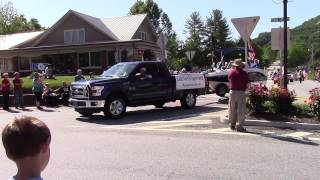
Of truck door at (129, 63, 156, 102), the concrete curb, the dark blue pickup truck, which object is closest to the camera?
the concrete curb

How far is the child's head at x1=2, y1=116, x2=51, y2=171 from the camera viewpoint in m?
2.55

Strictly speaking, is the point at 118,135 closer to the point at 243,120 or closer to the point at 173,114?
the point at 243,120

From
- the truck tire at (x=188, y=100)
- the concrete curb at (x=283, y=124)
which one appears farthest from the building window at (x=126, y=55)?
the concrete curb at (x=283, y=124)

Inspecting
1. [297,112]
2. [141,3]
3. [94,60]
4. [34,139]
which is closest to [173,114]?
[297,112]

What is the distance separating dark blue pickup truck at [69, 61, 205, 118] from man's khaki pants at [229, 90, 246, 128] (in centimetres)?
459

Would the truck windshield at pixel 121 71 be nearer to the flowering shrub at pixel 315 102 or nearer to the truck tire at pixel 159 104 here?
the truck tire at pixel 159 104

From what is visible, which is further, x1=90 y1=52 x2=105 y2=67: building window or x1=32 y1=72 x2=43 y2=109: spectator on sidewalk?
x1=90 y1=52 x2=105 y2=67: building window

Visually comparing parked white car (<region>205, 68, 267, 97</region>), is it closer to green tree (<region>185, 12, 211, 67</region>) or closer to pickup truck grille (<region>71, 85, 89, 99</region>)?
pickup truck grille (<region>71, 85, 89, 99</region>)

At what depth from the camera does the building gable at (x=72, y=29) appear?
157 feet

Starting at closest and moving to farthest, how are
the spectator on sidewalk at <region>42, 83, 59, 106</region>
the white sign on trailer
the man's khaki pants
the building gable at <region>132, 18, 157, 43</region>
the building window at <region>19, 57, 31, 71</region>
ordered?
the man's khaki pants, the white sign on trailer, the spectator on sidewalk at <region>42, 83, 59, 106</region>, the building gable at <region>132, 18, 157, 43</region>, the building window at <region>19, 57, 31, 71</region>

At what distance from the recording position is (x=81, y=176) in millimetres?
7926

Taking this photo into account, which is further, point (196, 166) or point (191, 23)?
point (191, 23)

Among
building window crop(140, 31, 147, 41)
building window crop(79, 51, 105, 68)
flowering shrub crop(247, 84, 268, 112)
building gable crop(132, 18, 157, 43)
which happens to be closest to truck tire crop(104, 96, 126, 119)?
flowering shrub crop(247, 84, 268, 112)

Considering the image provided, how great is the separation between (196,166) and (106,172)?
145cm
